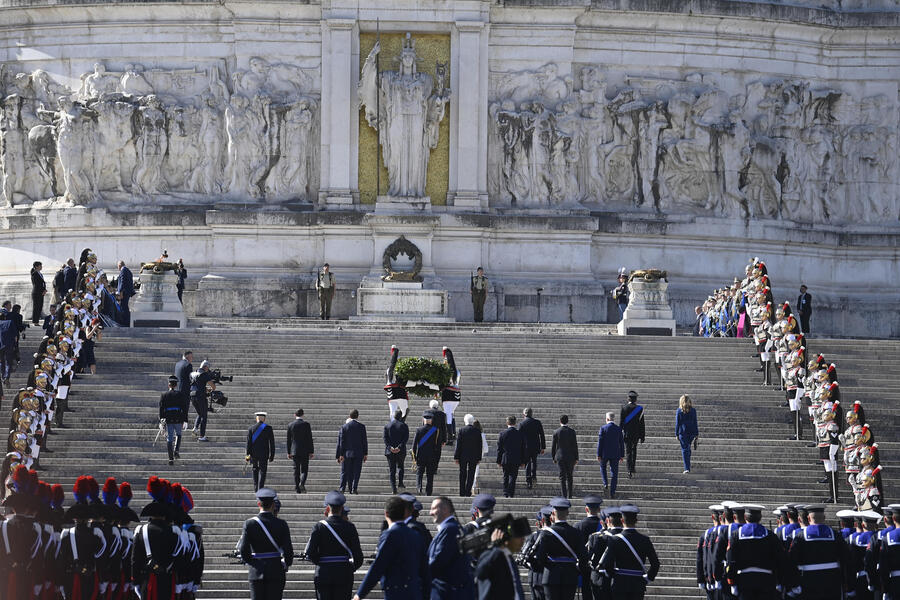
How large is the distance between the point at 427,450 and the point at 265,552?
23.1 ft

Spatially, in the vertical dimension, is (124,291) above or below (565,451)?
above

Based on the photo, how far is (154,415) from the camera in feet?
83.6

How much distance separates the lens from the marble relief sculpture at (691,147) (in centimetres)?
3856

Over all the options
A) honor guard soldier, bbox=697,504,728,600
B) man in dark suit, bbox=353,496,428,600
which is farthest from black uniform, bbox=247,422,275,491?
man in dark suit, bbox=353,496,428,600

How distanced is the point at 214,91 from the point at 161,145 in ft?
5.82

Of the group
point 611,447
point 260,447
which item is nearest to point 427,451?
point 260,447

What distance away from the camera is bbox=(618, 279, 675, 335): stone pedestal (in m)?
31.9

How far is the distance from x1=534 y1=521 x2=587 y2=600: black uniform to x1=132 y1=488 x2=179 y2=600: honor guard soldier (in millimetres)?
3466

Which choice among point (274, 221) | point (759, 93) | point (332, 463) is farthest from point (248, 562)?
point (759, 93)

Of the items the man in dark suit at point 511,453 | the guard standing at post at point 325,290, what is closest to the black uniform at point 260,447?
the man in dark suit at point 511,453

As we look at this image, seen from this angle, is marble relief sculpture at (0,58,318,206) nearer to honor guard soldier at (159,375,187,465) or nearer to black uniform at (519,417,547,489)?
honor guard soldier at (159,375,187,465)

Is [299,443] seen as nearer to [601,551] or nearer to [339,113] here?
[601,551]

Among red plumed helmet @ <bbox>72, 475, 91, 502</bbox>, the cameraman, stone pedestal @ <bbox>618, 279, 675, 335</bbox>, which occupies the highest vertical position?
stone pedestal @ <bbox>618, 279, 675, 335</bbox>

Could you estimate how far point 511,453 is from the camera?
2219 centimetres
